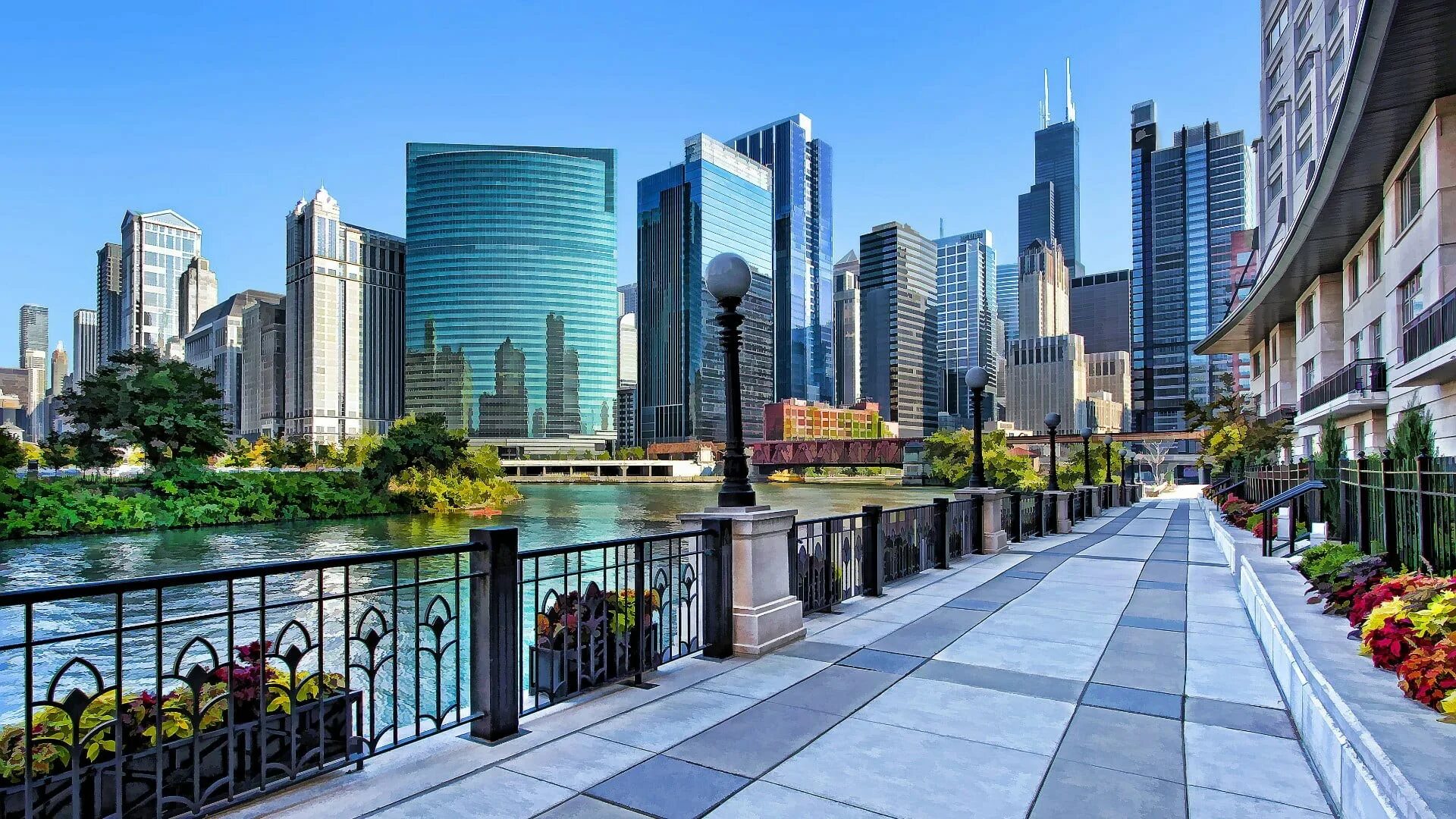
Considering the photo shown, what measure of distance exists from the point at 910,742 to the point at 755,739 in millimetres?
983

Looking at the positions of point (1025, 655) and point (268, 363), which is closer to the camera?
point (1025, 655)

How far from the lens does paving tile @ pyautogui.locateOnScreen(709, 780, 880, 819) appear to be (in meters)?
3.77

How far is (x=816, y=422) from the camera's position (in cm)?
16162

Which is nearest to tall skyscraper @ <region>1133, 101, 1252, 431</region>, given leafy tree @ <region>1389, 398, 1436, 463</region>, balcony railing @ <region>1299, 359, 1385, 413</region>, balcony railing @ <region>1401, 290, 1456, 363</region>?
balcony railing @ <region>1299, 359, 1385, 413</region>

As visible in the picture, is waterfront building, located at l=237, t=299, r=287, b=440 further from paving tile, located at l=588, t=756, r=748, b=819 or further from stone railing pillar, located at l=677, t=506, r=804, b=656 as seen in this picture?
paving tile, located at l=588, t=756, r=748, b=819

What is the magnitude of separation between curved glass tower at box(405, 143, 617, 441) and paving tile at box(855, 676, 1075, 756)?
480ft

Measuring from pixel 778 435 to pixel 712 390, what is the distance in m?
25.3

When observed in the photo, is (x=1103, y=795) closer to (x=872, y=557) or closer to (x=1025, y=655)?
(x=1025, y=655)

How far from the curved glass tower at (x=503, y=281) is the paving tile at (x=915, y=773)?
5797 inches

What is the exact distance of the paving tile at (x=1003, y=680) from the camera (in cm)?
583

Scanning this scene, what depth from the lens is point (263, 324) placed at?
19300 centimetres

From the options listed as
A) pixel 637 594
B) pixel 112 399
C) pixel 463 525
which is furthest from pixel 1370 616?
pixel 112 399

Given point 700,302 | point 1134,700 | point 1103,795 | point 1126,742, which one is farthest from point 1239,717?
point 700,302

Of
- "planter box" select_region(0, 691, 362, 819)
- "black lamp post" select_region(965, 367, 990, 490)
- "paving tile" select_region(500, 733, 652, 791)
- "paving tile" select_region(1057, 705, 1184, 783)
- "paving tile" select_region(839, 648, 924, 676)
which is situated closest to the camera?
"planter box" select_region(0, 691, 362, 819)
